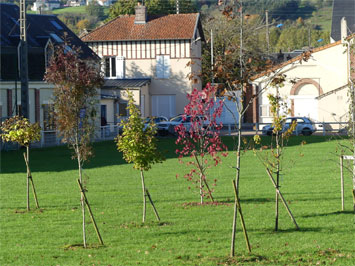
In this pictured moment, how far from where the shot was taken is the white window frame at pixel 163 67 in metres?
58.6

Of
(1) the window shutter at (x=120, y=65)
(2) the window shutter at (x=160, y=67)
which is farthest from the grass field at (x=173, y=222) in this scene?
(1) the window shutter at (x=120, y=65)

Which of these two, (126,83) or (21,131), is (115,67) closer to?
(126,83)

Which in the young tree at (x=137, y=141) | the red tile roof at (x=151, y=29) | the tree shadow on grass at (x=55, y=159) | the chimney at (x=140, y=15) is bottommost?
the tree shadow on grass at (x=55, y=159)

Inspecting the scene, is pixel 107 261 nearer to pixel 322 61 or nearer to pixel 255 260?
pixel 255 260

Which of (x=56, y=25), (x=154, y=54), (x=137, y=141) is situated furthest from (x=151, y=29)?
(x=137, y=141)

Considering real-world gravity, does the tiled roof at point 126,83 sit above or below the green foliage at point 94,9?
below

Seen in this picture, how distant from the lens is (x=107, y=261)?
1178 cm

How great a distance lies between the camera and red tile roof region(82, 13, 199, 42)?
5781 cm

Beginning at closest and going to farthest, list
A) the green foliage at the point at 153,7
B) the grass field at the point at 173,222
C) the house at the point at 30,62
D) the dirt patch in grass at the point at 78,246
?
1. the grass field at the point at 173,222
2. the dirt patch in grass at the point at 78,246
3. the house at the point at 30,62
4. the green foliage at the point at 153,7

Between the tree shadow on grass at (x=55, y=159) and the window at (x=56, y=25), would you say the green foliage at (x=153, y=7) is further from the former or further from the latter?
the tree shadow on grass at (x=55, y=159)

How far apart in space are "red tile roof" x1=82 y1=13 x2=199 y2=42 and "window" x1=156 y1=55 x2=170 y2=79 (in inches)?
65.8

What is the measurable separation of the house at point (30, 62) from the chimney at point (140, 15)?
13828 millimetres

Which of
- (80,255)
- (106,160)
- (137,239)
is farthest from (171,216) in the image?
(106,160)

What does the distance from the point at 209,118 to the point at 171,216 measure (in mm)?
3494
